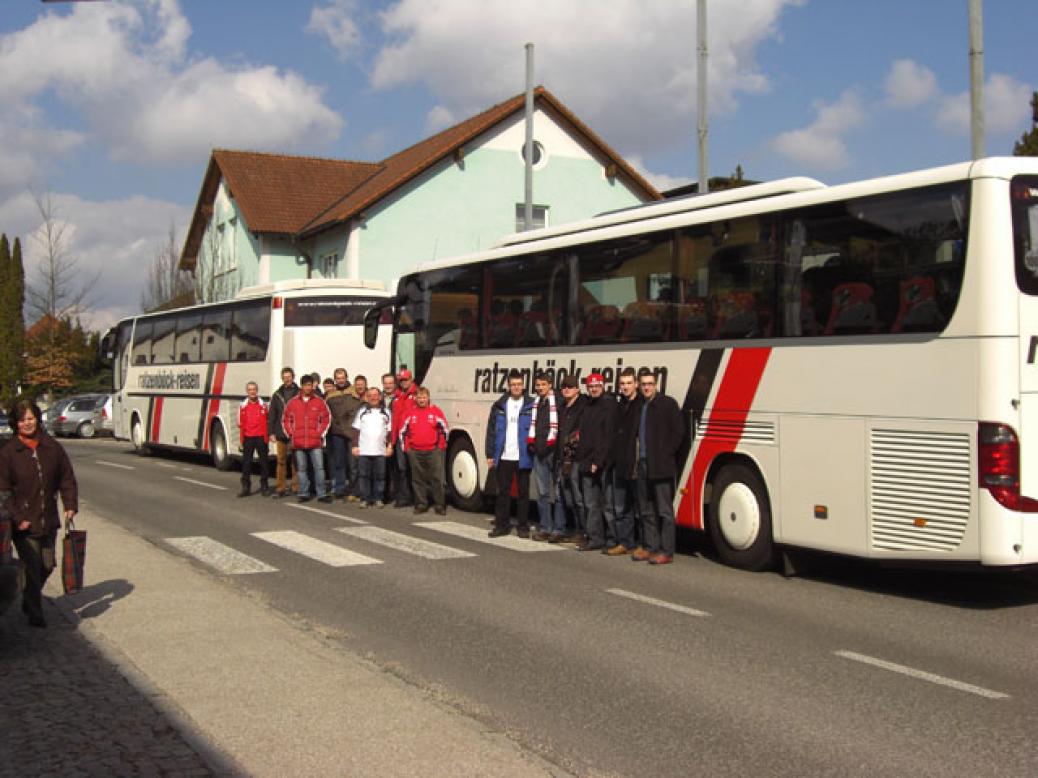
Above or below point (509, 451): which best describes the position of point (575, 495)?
below

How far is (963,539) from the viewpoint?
8906mm

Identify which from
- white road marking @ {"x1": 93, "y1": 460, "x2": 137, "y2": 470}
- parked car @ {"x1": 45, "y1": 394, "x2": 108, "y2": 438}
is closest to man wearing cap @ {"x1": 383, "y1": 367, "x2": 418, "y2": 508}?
white road marking @ {"x1": 93, "y1": 460, "x2": 137, "y2": 470}

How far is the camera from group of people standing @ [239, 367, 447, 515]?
1585cm

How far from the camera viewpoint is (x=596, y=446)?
1209 cm

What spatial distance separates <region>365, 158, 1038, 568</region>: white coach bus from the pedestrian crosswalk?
2.24 meters

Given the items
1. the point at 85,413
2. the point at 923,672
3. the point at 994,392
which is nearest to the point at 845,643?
the point at 923,672

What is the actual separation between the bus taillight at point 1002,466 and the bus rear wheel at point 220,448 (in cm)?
1770

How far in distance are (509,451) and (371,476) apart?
159 inches

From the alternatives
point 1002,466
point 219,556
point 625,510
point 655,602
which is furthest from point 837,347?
point 219,556

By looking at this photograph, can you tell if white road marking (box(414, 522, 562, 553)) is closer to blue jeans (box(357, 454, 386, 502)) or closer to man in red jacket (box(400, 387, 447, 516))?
man in red jacket (box(400, 387, 447, 516))

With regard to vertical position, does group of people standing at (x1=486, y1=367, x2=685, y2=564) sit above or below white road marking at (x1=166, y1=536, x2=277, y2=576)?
above

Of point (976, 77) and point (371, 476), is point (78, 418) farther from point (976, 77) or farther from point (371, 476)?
point (976, 77)

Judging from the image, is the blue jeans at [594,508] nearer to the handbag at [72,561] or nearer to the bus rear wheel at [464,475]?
the bus rear wheel at [464,475]

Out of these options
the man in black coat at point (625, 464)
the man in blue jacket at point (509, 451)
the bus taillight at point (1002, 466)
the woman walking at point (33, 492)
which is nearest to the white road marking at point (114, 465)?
the man in blue jacket at point (509, 451)
